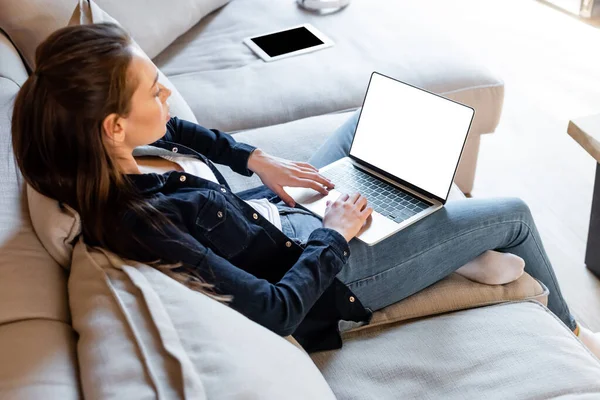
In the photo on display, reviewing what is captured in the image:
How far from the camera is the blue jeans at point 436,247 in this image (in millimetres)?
1354

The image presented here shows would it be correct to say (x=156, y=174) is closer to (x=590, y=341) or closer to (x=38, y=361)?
(x=38, y=361)

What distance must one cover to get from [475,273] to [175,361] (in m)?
0.78

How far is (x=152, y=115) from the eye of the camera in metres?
1.14

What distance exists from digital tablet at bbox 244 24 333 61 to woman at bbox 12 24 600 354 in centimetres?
72

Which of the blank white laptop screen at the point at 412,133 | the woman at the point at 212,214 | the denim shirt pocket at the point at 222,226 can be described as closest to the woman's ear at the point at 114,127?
the woman at the point at 212,214

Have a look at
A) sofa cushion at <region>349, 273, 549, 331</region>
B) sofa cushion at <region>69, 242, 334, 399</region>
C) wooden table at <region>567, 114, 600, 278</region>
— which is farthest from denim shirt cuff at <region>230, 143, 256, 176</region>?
wooden table at <region>567, 114, 600, 278</region>

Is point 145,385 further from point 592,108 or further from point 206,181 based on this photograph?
point 592,108

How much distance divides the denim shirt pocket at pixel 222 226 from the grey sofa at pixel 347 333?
25 centimetres

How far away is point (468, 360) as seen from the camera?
124cm

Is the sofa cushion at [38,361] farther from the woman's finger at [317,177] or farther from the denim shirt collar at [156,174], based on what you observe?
the woman's finger at [317,177]

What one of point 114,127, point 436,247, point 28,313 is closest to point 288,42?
point 436,247

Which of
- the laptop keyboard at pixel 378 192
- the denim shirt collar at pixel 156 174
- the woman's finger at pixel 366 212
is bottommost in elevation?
the laptop keyboard at pixel 378 192

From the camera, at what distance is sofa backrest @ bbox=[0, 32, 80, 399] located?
33.3 inches

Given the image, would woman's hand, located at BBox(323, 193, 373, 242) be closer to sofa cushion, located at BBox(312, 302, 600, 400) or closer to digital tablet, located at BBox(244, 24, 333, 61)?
sofa cushion, located at BBox(312, 302, 600, 400)
